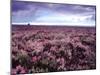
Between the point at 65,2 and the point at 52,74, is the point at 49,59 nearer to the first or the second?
the point at 52,74

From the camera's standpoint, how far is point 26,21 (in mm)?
2213

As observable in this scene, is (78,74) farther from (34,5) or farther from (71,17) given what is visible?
(34,5)

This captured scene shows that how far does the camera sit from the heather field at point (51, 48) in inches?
85.6

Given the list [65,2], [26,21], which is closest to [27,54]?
[26,21]

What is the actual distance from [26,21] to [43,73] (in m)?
0.63

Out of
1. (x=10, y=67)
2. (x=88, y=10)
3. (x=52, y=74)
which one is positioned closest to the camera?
(x=10, y=67)

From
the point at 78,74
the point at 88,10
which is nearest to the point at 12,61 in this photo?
the point at 78,74

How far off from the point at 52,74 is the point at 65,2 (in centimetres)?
88

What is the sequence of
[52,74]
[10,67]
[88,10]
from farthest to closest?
[88,10]
[52,74]
[10,67]

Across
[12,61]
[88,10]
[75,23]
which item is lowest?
[12,61]

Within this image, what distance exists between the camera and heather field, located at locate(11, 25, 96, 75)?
217 cm

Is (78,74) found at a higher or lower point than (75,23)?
lower

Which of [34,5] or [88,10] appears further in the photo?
[88,10]

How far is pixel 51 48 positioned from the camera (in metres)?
2.28
